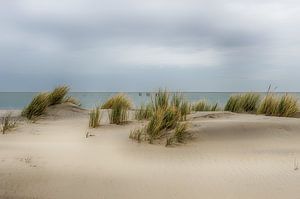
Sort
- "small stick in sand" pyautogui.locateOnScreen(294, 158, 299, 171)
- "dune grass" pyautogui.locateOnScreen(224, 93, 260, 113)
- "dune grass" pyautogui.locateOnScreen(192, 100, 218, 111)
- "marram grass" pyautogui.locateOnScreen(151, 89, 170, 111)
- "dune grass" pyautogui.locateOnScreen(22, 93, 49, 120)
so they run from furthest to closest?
"dune grass" pyautogui.locateOnScreen(192, 100, 218, 111) → "dune grass" pyautogui.locateOnScreen(224, 93, 260, 113) → "dune grass" pyautogui.locateOnScreen(22, 93, 49, 120) → "marram grass" pyautogui.locateOnScreen(151, 89, 170, 111) → "small stick in sand" pyautogui.locateOnScreen(294, 158, 299, 171)

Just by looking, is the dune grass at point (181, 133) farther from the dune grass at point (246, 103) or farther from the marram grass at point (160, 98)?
the dune grass at point (246, 103)

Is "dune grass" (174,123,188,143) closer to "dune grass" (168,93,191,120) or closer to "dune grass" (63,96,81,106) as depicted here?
"dune grass" (168,93,191,120)

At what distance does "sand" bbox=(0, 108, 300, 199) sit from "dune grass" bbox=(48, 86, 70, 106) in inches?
123

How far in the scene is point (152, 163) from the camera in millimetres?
5742

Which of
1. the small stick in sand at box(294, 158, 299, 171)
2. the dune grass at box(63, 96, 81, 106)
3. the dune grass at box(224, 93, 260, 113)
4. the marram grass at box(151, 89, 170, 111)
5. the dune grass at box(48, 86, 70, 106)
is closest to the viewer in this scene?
the small stick in sand at box(294, 158, 299, 171)

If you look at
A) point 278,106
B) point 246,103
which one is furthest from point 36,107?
point 278,106

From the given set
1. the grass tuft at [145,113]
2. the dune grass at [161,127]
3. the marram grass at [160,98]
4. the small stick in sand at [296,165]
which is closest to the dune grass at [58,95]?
the grass tuft at [145,113]

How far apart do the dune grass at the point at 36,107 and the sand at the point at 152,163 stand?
6.85 ft

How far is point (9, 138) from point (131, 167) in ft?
8.49

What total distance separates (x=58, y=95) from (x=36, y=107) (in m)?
1.26

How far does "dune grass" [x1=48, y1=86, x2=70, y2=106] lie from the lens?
36.9ft

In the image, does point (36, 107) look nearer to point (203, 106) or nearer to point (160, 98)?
point (160, 98)

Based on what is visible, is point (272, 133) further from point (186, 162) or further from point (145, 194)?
point (145, 194)

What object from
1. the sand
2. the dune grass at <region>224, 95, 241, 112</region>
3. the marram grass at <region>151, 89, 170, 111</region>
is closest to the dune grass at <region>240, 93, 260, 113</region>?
the dune grass at <region>224, 95, 241, 112</region>
